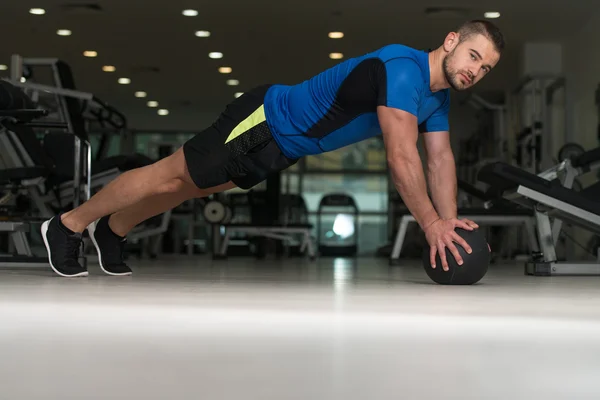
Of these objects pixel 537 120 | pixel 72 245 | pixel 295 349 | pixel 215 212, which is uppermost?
pixel 537 120

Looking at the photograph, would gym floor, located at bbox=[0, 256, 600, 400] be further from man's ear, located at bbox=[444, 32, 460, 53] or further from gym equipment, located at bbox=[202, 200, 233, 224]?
gym equipment, located at bbox=[202, 200, 233, 224]

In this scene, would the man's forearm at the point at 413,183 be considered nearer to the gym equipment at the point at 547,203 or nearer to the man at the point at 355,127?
the man at the point at 355,127

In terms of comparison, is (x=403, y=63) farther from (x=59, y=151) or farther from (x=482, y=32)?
(x=59, y=151)

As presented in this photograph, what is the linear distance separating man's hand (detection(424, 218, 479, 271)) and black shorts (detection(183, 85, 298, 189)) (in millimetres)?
478

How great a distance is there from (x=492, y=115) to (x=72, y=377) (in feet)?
33.8

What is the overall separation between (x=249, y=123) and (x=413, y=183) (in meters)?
0.52

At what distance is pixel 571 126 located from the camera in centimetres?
855

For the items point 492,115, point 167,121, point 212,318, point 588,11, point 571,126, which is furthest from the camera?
point 167,121

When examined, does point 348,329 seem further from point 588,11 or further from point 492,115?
point 492,115

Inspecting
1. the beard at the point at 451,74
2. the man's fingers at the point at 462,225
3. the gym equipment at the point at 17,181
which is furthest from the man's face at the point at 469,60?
the gym equipment at the point at 17,181

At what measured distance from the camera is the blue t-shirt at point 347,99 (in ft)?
7.16

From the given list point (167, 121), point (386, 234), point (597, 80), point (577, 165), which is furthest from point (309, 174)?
point (577, 165)

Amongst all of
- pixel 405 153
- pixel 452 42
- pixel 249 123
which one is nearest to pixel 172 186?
pixel 249 123

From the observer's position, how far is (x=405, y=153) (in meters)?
2.15
